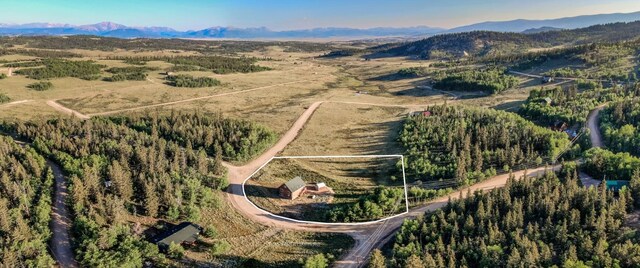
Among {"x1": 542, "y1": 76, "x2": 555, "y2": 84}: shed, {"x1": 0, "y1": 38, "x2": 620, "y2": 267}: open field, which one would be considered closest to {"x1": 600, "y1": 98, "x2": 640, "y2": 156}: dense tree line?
{"x1": 0, "y1": 38, "x2": 620, "y2": 267}: open field

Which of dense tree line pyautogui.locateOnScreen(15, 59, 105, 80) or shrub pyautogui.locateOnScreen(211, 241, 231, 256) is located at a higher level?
dense tree line pyautogui.locateOnScreen(15, 59, 105, 80)

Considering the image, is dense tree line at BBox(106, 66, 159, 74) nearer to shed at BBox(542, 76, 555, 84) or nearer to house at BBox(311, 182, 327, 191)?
house at BBox(311, 182, 327, 191)

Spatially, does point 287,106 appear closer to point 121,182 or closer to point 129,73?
point 121,182

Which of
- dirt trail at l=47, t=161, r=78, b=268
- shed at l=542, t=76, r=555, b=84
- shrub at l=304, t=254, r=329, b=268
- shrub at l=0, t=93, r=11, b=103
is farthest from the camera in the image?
shed at l=542, t=76, r=555, b=84

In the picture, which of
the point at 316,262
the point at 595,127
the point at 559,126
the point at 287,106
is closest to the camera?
the point at 316,262

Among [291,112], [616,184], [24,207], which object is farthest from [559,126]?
[24,207]

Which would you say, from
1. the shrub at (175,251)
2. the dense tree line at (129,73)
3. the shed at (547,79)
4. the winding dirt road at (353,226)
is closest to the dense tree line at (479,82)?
Result: the shed at (547,79)

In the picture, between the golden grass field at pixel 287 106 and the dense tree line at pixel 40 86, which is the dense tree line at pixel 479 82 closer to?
the golden grass field at pixel 287 106
